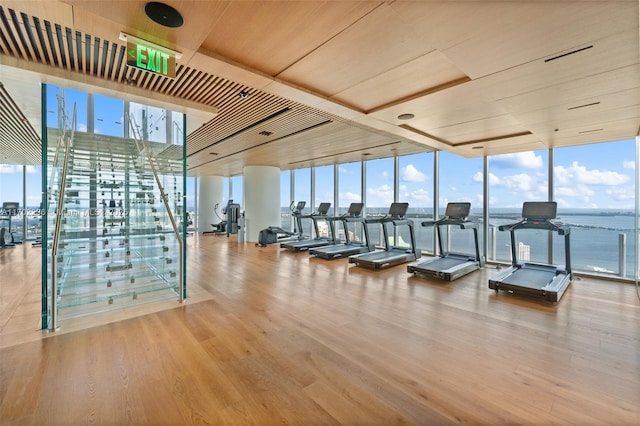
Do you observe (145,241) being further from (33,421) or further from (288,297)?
(33,421)

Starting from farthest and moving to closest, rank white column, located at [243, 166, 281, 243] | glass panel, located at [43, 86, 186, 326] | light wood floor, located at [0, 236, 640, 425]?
1. white column, located at [243, 166, 281, 243]
2. glass panel, located at [43, 86, 186, 326]
3. light wood floor, located at [0, 236, 640, 425]

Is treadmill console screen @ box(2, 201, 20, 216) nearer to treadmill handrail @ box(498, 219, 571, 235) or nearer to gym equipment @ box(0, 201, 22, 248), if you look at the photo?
gym equipment @ box(0, 201, 22, 248)

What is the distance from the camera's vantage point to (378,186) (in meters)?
9.76

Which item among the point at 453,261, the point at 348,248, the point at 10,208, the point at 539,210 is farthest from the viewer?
the point at 10,208

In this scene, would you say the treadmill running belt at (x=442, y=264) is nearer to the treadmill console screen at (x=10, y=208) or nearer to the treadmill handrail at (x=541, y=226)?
the treadmill handrail at (x=541, y=226)

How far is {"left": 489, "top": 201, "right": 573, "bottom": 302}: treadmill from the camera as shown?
169 inches

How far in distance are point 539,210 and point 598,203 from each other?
1.99 m

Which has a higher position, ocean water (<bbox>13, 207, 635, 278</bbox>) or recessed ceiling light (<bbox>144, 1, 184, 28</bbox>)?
recessed ceiling light (<bbox>144, 1, 184, 28</bbox>)

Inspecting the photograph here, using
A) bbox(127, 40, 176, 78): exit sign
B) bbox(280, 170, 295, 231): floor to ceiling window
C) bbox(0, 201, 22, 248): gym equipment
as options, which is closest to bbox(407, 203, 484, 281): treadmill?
bbox(127, 40, 176, 78): exit sign

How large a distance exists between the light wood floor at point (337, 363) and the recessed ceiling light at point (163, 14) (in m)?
2.95

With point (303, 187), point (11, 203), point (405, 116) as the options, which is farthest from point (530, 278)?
point (11, 203)

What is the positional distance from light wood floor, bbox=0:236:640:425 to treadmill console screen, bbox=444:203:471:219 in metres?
2.28

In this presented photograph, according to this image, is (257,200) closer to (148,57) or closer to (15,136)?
(15,136)

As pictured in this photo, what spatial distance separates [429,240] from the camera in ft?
28.8
